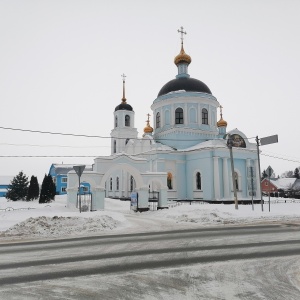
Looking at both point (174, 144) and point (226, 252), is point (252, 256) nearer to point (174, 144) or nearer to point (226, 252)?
point (226, 252)

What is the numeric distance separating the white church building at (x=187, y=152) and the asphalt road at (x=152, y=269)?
16.4 metres

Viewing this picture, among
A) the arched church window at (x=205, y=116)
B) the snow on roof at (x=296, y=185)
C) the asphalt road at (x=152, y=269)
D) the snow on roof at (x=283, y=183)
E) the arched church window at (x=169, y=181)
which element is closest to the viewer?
the asphalt road at (x=152, y=269)

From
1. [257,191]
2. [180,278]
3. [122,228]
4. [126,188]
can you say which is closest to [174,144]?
[126,188]

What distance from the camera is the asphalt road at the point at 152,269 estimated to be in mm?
4914

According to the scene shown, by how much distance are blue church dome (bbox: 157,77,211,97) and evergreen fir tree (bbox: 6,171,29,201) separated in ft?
82.7

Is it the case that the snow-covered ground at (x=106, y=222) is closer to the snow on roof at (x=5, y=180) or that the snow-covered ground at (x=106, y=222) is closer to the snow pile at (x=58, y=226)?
the snow pile at (x=58, y=226)

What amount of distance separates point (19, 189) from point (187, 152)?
Answer: 26921mm

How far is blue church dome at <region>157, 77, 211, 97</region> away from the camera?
3772 cm

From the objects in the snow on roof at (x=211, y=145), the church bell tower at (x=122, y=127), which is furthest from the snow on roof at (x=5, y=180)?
the snow on roof at (x=211, y=145)

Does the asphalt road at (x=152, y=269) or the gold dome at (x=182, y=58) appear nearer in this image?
the asphalt road at (x=152, y=269)

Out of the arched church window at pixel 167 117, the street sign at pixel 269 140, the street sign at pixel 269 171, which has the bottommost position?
the street sign at pixel 269 171

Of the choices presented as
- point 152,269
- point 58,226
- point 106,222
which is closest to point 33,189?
point 106,222

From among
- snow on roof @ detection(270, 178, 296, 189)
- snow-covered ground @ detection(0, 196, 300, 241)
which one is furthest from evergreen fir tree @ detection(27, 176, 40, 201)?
snow on roof @ detection(270, 178, 296, 189)

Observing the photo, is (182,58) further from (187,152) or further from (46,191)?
(46,191)
